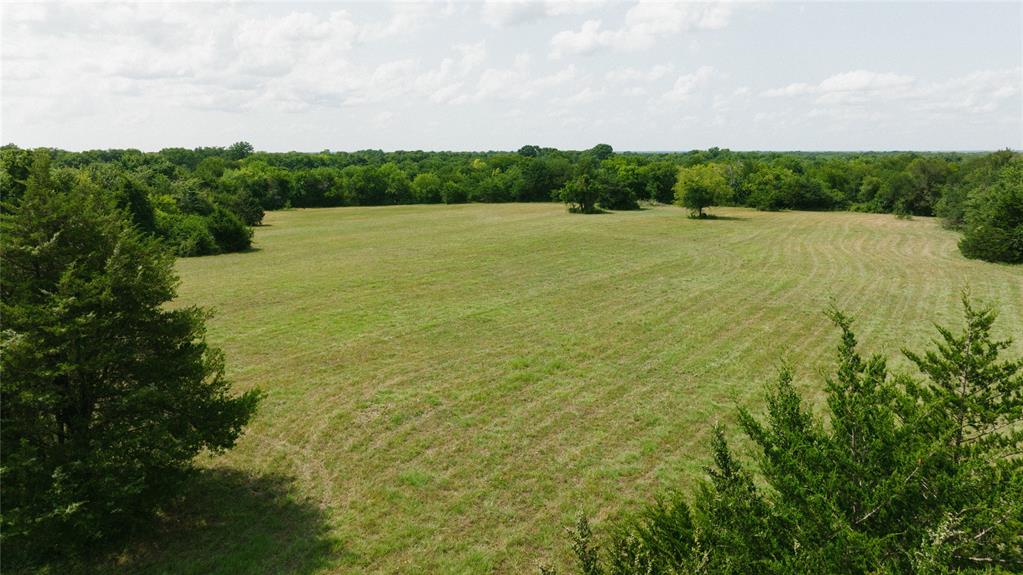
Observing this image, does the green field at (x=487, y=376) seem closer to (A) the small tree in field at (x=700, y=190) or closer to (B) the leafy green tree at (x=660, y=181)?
(A) the small tree in field at (x=700, y=190)

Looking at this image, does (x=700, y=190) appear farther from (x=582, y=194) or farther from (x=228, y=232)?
(x=228, y=232)

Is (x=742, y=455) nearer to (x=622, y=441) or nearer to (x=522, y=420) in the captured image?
(x=622, y=441)

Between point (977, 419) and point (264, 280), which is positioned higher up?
point (977, 419)

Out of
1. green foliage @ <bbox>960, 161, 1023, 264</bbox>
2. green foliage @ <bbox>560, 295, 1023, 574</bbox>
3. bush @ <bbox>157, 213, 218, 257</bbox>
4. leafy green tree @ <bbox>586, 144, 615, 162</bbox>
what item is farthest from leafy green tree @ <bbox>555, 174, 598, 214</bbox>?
leafy green tree @ <bbox>586, 144, 615, 162</bbox>

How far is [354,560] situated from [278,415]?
676 centimetres

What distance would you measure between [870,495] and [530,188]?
9721 centimetres

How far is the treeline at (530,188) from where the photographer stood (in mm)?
42125

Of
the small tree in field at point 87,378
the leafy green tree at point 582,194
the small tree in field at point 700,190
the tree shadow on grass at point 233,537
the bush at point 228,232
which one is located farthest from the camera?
the leafy green tree at point 582,194

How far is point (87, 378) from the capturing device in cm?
866

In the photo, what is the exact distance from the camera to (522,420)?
14.2 meters

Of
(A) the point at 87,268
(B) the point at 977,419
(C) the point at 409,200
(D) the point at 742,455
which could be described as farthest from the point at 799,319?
(C) the point at 409,200

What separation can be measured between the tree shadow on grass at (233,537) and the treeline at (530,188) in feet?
109

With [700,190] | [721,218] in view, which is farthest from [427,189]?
[721,218]

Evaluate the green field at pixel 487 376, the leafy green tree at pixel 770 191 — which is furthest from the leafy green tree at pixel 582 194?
the green field at pixel 487 376
